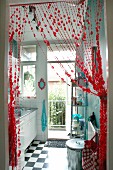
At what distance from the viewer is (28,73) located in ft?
13.5

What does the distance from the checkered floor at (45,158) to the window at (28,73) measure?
141 cm

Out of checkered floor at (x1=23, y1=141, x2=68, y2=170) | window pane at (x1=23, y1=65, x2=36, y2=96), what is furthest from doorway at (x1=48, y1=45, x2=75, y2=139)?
checkered floor at (x1=23, y1=141, x2=68, y2=170)

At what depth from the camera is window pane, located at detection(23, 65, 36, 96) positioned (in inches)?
160

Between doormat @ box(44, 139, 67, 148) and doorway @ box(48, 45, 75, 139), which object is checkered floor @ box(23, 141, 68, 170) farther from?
doorway @ box(48, 45, 75, 139)

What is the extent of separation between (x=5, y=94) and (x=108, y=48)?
77 centimetres

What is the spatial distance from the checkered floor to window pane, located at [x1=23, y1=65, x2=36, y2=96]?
1.37 metres

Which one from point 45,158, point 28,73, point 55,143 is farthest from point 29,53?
point 45,158

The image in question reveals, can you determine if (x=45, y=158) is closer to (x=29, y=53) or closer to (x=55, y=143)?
(x=55, y=143)

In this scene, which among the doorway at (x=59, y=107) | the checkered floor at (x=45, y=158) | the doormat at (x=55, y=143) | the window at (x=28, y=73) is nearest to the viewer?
the checkered floor at (x=45, y=158)

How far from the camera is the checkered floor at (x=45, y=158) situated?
8.41 ft

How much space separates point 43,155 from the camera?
3021 mm

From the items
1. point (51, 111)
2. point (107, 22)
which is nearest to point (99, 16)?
point (107, 22)

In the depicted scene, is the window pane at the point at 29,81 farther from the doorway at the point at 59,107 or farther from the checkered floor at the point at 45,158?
the checkered floor at the point at 45,158

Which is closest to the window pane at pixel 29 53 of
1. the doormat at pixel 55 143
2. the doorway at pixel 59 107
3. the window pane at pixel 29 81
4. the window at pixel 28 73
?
the window at pixel 28 73
